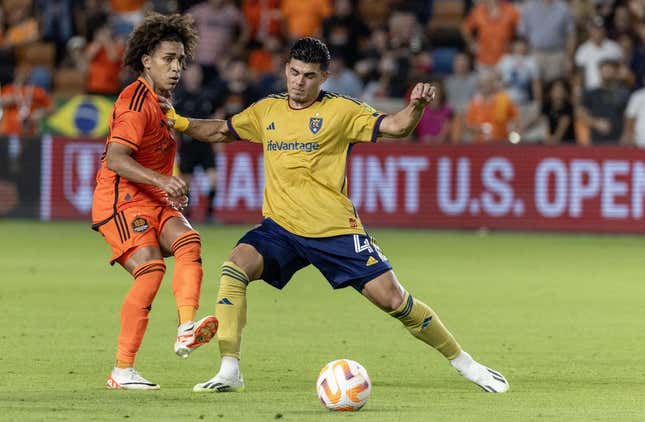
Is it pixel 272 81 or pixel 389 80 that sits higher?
pixel 389 80

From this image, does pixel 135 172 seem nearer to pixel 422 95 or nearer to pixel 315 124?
pixel 315 124

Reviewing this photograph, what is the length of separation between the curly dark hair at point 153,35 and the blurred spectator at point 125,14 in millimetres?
16302

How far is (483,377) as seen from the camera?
8.16m

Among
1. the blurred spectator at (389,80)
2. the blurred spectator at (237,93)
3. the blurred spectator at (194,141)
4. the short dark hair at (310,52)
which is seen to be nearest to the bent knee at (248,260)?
the short dark hair at (310,52)

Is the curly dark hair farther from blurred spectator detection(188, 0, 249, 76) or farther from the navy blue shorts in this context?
blurred spectator detection(188, 0, 249, 76)

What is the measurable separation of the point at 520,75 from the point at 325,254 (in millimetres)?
14590

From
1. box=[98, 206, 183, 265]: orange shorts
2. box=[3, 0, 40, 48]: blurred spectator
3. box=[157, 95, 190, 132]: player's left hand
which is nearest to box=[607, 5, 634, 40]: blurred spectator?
box=[3, 0, 40, 48]: blurred spectator

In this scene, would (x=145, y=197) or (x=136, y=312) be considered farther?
(x=145, y=197)

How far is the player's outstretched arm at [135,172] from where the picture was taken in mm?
7727

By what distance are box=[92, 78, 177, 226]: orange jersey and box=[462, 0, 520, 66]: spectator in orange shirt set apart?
1497 cm

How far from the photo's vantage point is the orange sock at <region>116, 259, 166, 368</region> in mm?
8062

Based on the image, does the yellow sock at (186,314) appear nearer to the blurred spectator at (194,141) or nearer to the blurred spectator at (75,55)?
the blurred spectator at (194,141)

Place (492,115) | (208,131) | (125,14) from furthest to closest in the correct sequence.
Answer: (125,14), (492,115), (208,131)

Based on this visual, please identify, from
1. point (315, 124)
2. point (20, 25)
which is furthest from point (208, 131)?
point (20, 25)
